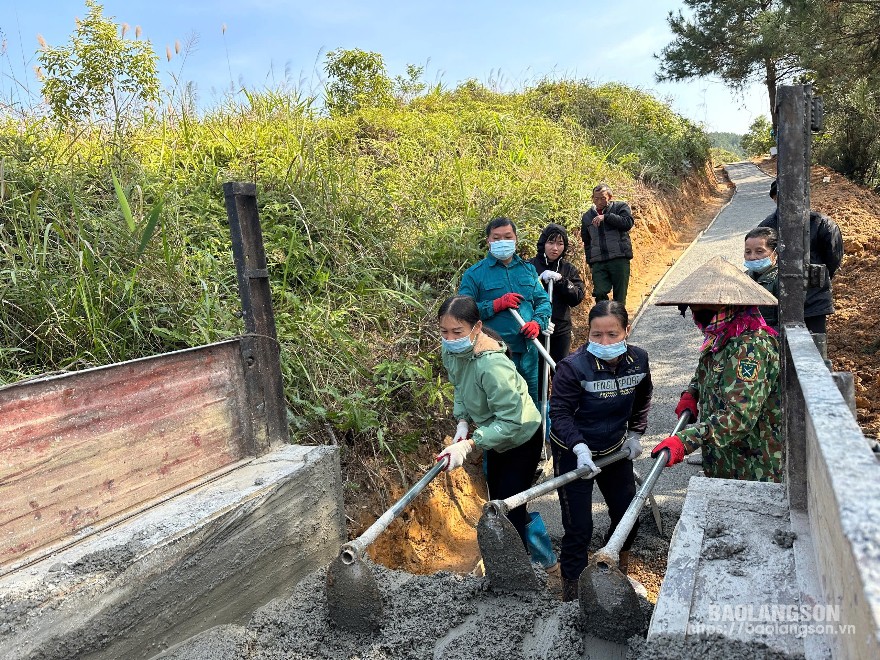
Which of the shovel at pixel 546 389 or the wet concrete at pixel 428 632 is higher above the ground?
the shovel at pixel 546 389

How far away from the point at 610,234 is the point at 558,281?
159 cm

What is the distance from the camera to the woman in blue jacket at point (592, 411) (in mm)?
3139

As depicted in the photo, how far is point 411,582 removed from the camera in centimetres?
302

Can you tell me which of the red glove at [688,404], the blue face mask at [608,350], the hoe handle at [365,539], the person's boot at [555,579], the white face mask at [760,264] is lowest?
the person's boot at [555,579]

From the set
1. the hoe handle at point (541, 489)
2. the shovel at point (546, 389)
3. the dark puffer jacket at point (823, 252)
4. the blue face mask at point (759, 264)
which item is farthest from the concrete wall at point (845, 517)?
the shovel at point (546, 389)

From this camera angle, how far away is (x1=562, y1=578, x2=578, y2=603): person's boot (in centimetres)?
332

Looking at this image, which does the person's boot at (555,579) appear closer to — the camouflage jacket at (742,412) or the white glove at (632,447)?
the white glove at (632,447)

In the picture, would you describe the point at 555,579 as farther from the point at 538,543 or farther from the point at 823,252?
the point at 823,252

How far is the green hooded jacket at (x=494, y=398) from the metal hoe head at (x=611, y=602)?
103 cm

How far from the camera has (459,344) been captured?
336 cm

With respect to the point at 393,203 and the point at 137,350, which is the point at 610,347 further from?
the point at 393,203

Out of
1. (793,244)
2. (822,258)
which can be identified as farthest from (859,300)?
(793,244)

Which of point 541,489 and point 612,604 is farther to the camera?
point 541,489

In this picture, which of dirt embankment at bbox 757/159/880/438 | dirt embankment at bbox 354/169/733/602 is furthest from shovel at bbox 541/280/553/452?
dirt embankment at bbox 757/159/880/438
